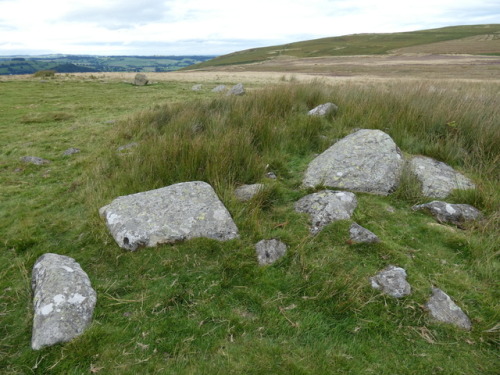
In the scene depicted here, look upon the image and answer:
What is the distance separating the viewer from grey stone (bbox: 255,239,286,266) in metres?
3.88

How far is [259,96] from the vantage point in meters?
10.7

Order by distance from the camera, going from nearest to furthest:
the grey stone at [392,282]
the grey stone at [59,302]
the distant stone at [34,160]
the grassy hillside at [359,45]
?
1. the grey stone at [59,302]
2. the grey stone at [392,282]
3. the distant stone at [34,160]
4. the grassy hillside at [359,45]

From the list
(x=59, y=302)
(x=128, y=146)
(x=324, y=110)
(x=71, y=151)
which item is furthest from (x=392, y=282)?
(x=71, y=151)

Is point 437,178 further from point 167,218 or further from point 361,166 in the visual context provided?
point 167,218

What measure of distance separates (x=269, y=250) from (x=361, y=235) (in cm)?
123

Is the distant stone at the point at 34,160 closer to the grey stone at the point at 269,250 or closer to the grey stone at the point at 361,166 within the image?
the grey stone at the point at 361,166

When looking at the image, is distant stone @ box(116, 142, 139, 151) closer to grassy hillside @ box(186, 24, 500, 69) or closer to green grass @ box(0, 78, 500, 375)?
green grass @ box(0, 78, 500, 375)

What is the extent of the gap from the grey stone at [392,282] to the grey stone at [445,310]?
24 cm

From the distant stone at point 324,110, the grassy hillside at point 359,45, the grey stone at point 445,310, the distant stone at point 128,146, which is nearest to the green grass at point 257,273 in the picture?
the grey stone at point 445,310

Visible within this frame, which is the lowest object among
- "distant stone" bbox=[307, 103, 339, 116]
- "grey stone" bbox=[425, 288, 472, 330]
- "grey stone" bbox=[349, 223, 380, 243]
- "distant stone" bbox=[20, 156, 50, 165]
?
"grey stone" bbox=[425, 288, 472, 330]

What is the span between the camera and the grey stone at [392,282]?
3.28m

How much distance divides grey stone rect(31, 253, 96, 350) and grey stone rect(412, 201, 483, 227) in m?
4.73

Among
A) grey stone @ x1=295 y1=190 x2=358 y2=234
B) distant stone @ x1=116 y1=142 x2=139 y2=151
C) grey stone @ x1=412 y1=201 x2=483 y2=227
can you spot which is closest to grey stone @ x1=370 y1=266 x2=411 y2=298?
grey stone @ x1=295 y1=190 x2=358 y2=234

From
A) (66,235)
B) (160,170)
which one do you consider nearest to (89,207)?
(66,235)
